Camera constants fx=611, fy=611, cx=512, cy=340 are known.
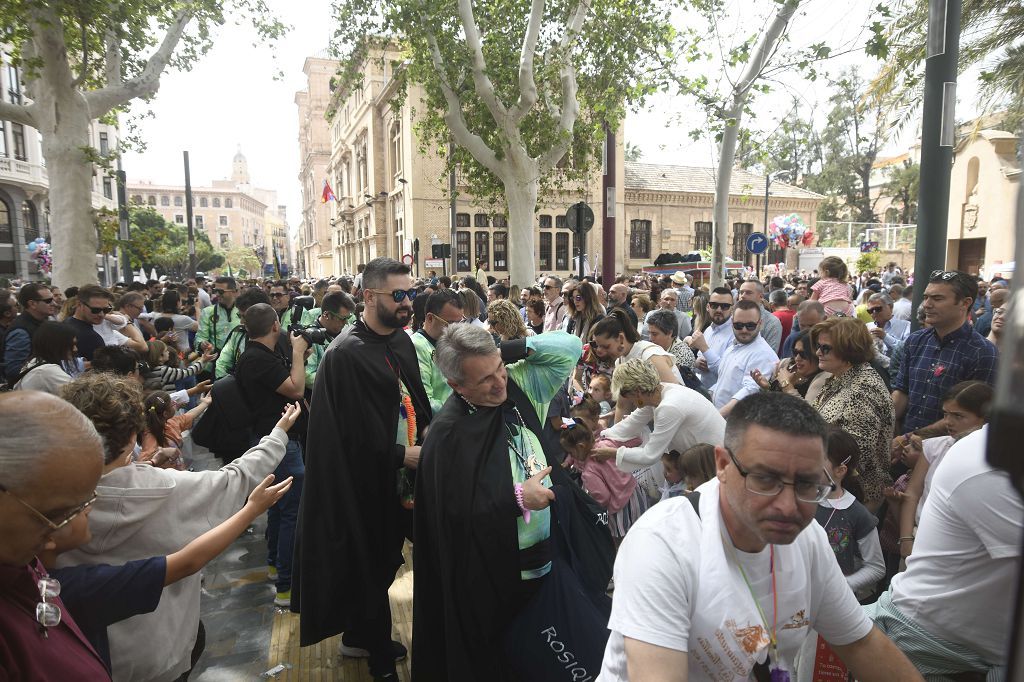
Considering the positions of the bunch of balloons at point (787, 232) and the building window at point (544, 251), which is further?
the building window at point (544, 251)

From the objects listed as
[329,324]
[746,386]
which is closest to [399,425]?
[746,386]

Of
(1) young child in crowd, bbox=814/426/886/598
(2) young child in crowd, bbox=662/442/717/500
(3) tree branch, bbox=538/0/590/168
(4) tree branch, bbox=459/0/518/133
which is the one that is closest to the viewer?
(1) young child in crowd, bbox=814/426/886/598

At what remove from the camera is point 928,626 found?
2133mm

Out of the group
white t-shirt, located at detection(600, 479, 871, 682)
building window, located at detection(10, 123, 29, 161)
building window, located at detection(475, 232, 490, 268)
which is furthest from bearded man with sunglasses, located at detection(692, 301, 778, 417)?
building window, located at detection(10, 123, 29, 161)

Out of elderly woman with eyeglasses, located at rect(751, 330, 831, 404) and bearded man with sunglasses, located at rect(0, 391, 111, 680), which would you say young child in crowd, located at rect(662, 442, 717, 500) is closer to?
elderly woman with eyeglasses, located at rect(751, 330, 831, 404)

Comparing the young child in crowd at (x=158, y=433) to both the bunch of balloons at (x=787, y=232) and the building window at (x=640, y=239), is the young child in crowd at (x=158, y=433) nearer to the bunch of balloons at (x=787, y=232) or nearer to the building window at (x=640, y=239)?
the bunch of balloons at (x=787, y=232)

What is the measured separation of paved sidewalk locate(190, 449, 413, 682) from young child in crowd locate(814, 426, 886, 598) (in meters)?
2.41

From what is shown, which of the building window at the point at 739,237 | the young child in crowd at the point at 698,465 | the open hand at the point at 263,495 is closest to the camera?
the open hand at the point at 263,495

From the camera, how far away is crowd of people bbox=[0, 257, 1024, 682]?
1.58 metres

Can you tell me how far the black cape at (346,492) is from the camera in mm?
3262

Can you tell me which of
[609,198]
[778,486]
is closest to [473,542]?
[778,486]

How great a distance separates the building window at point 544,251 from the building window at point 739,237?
1422 cm

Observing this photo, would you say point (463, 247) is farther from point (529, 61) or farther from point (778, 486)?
point (778, 486)

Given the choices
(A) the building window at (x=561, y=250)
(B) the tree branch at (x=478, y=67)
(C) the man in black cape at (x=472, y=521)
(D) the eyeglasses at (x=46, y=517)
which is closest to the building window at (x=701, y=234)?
(A) the building window at (x=561, y=250)
